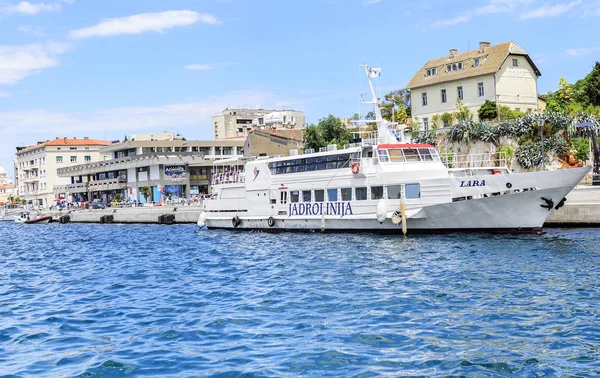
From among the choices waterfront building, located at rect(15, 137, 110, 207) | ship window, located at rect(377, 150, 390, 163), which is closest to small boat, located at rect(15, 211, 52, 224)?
waterfront building, located at rect(15, 137, 110, 207)

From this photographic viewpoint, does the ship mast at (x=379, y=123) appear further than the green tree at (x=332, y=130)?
No

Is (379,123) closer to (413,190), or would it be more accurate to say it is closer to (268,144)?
(413,190)

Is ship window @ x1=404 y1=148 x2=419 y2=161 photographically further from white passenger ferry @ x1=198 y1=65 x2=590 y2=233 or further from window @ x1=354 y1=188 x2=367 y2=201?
window @ x1=354 y1=188 x2=367 y2=201

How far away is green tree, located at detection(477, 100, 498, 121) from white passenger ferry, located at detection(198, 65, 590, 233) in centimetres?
2385

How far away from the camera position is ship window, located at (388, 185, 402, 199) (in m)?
33.1

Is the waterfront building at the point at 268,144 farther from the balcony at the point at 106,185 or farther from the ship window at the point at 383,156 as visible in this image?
the ship window at the point at 383,156

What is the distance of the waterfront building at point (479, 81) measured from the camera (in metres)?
60.8

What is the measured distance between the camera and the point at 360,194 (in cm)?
3491

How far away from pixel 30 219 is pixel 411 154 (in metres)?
60.0

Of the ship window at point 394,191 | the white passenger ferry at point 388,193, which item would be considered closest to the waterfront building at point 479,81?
the white passenger ferry at point 388,193

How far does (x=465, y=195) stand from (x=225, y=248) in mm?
11982

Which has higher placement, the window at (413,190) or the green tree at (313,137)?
the green tree at (313,137)

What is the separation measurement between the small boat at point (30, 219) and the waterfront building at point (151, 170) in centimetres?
1172

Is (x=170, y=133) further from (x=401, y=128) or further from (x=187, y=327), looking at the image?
(x=187, y=327)
